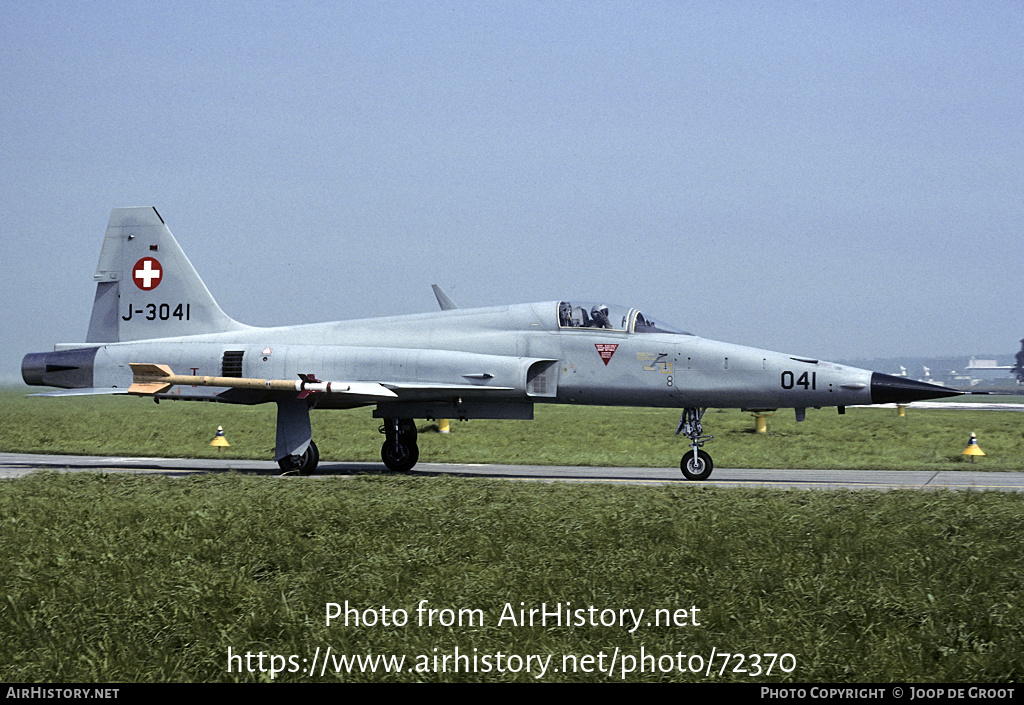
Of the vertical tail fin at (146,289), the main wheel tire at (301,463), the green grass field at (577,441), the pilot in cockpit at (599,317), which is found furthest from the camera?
the green grass field at (577,441)

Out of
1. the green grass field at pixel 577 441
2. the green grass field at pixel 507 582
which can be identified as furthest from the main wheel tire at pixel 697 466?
the green grass field at pixel 577 441

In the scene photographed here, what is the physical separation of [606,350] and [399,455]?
15.2 feet

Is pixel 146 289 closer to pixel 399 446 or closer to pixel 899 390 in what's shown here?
pixel 399 446

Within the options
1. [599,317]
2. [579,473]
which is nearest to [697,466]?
[579,473]

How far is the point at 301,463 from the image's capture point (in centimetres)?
1716

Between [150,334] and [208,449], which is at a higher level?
[150,334]

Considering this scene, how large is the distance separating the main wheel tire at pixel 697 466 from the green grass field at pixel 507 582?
11.3ft

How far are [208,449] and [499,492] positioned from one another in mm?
13944

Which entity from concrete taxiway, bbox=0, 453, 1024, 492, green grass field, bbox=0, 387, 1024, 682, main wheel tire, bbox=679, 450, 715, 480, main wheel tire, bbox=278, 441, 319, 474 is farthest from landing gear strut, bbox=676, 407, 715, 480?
main wheel tire, bbox=278, 441, 319, 474

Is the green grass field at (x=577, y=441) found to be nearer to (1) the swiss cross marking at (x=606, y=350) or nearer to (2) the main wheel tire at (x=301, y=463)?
(2) the main wheel tire at (x=301, y=463)

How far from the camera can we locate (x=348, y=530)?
30.9ft

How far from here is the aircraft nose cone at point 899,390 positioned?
49.9 feet
